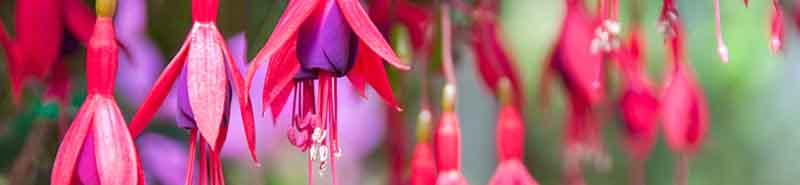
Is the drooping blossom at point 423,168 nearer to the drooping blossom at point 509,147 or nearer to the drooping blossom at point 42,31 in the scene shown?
the drooping blossom at point 509,147

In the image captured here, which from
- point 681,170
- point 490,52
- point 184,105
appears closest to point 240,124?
point 490,52

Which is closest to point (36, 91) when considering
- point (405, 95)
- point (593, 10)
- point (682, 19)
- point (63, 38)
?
point (63, 38)

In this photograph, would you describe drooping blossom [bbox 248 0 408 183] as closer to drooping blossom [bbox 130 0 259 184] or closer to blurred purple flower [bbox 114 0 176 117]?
drooping blossom [bbox 130 0 259 184]

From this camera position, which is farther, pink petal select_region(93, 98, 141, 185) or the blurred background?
the blurred background

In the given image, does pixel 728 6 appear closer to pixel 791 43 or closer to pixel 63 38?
pixel 791 43

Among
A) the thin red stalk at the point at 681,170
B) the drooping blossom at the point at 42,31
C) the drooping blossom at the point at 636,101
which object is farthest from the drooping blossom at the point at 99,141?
the thin red stalk at the point at 681,170

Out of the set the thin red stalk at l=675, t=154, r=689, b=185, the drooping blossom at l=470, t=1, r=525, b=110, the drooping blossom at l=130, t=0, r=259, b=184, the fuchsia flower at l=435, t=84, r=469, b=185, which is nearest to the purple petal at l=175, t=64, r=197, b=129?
the drooping blossom at l=130, t=0, r=259, b=184
